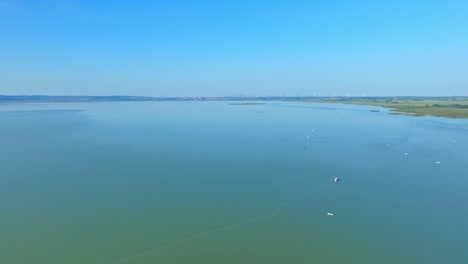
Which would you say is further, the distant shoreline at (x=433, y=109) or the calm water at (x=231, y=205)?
the distant shoreline at (x=433, y=109)

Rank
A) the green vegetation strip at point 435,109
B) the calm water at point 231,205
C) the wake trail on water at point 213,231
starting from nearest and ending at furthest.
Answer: the wake trail on water at point 213,231 < the calm water at point 231,205 < the green vegetation strip at point 435,109

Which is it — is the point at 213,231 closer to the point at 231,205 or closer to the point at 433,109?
the point at 231,205

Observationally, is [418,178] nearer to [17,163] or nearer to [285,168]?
[285,168]

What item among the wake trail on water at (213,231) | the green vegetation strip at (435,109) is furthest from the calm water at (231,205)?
the green vegetation strip at (435,109)

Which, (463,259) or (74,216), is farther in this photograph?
(74,216)

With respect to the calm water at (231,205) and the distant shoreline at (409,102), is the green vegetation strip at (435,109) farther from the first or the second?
the calm water at (231,205)

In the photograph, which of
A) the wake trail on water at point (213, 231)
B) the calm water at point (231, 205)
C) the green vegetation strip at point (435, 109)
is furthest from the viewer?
the green vegetation strip at point (435, 109)

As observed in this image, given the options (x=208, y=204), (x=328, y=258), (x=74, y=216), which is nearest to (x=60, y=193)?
(x=74, y=216)

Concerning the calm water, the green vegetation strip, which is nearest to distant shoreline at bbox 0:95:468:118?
the green vegetation strip
